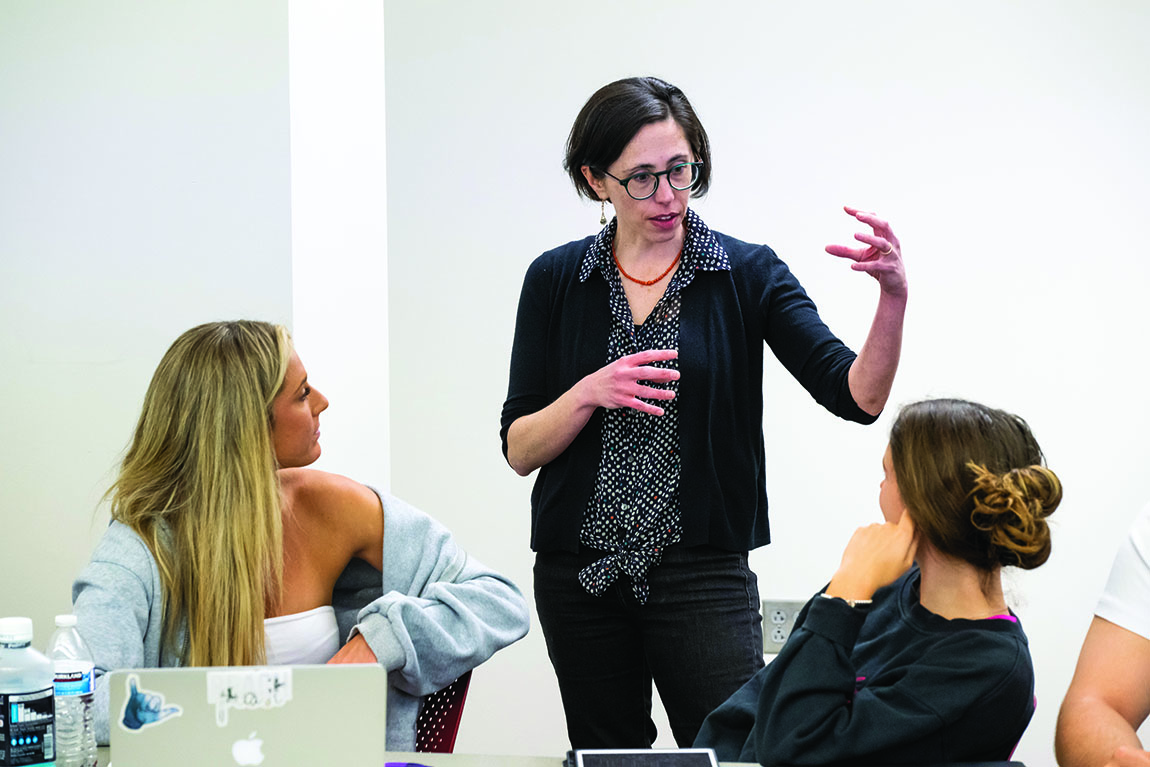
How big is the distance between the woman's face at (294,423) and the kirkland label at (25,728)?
0.53 m

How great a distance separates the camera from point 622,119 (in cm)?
187

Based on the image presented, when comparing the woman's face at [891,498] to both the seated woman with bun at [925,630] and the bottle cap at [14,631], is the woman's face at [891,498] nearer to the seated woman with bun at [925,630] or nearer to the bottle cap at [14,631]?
the seated woman with bun at [925,630]

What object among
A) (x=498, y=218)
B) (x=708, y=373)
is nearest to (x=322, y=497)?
(x=708, y=373)

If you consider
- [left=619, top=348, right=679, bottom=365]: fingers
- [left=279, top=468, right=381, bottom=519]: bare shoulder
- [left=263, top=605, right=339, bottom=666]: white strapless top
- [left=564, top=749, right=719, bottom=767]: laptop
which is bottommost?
[left=564, top=749, right=719, bottom=767]: laptop

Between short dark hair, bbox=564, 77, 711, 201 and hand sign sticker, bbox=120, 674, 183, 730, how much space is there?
1.17m

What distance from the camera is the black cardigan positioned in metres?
1.86

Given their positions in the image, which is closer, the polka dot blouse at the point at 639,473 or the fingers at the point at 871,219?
the fingers at the point at 871,219

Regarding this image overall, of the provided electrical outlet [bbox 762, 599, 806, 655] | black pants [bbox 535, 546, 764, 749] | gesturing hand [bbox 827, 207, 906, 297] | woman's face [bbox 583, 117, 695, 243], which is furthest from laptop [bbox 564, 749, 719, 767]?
electrical outlet [bbox 762, 599, 806, 655]

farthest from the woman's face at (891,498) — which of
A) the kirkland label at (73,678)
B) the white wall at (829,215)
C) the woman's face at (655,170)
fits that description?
the white wall at (829,215)

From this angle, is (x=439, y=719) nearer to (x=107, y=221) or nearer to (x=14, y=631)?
(x=14, y=631)

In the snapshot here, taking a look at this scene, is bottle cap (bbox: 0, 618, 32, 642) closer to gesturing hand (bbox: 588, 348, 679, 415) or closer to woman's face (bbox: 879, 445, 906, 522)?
gesturing hand (bbox: 588, 348, 679, 415)

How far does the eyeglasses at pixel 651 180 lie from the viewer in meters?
1.87

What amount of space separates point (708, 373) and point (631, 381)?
0.64 feet

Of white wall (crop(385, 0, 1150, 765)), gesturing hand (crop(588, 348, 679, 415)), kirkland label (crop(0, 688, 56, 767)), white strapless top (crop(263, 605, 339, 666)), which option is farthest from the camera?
white wall (crop(385, 0, 1150, 765))
